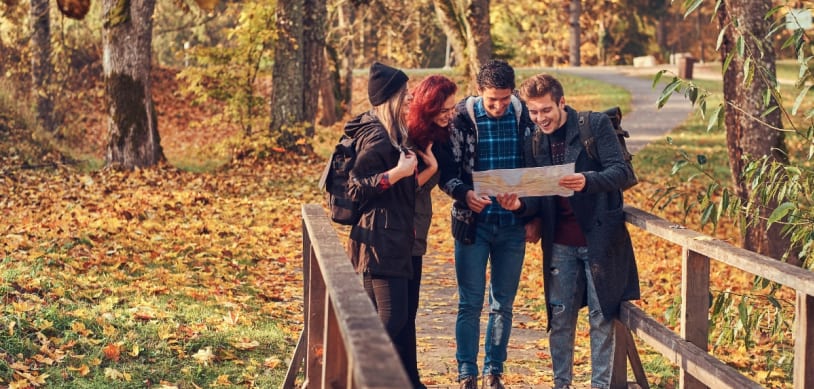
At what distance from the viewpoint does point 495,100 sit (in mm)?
5508

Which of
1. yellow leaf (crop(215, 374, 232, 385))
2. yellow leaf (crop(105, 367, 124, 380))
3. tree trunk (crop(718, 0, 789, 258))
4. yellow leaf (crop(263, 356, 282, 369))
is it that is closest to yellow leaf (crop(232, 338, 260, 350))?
yellow leaf (crop(263, 356, 282, 369))

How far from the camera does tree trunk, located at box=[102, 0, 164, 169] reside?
1681 centimetres

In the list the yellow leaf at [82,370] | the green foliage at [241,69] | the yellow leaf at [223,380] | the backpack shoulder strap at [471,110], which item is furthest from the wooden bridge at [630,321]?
the green foliage at [241,69]

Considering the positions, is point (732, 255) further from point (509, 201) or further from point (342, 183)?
point (342, 183)

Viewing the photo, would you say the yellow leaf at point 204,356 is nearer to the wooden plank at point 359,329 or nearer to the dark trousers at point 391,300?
the dark trousers at point 391,300

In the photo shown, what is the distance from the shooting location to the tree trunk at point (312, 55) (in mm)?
20250

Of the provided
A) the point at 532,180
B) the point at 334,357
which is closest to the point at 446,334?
the point at 532,180

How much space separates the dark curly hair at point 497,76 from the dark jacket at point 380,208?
64cm

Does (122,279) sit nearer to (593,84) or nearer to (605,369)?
(605,369)

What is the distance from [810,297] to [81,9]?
13.1m

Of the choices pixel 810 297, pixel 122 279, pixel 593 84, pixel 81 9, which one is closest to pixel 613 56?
pixel 593 84

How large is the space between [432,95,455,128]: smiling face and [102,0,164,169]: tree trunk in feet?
40.9

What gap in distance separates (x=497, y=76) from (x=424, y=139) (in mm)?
498

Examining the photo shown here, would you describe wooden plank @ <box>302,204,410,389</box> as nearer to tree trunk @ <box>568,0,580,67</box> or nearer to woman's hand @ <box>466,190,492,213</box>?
woman's hand @ <box>466,190,492,213</box>
